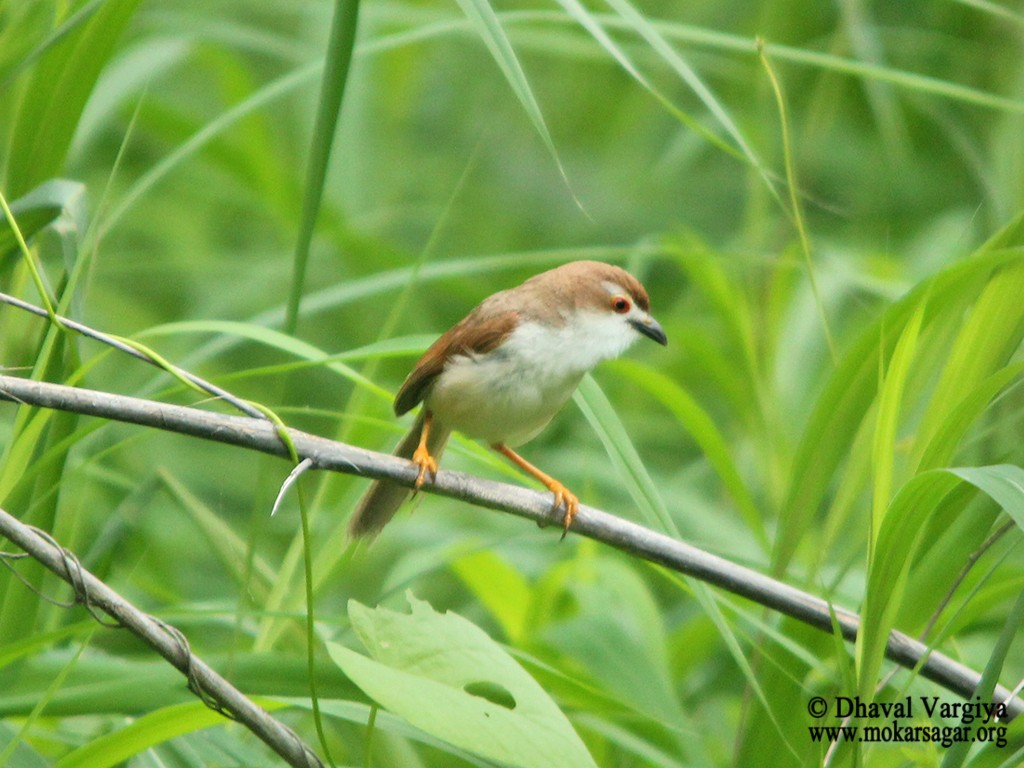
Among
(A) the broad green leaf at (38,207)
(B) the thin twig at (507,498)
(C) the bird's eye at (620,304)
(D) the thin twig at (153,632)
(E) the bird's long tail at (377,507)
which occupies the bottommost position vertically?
(E) the bird's long tail at (377,507)

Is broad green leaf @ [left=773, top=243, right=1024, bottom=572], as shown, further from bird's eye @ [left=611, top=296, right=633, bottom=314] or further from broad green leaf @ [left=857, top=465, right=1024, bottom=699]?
bird's eye @ [left=611, top=296, right=633, bottom=314]

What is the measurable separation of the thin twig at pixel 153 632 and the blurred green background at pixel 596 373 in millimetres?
103

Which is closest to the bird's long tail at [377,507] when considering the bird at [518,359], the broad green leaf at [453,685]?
the bird at [518,359]

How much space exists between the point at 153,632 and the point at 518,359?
53.3 inches

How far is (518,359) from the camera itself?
2838 mm

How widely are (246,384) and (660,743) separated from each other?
2.96 m

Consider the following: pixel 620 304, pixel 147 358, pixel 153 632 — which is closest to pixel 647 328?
pixel 620 304

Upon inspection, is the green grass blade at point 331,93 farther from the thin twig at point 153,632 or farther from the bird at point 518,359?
the bird at point 518,359

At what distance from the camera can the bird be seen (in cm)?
279

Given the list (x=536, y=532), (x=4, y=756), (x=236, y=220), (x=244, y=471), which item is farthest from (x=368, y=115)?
(x=4, y=756)

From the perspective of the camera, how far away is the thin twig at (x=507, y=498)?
1.71 m

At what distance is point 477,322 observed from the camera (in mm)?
2951

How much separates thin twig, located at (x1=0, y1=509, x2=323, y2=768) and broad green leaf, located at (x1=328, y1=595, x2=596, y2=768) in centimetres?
21

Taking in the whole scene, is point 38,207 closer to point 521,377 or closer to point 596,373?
point 521,377
